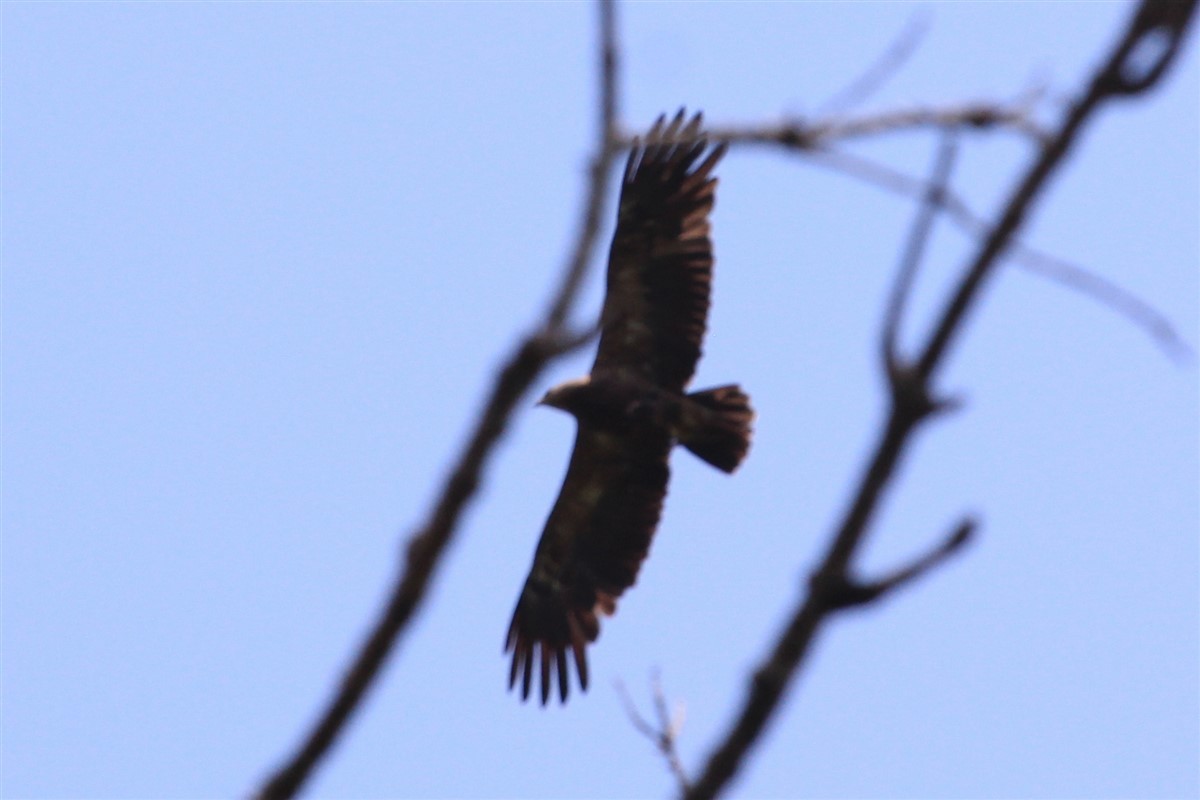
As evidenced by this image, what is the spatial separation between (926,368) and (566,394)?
6.39 m

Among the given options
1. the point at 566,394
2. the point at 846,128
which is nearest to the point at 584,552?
the point at 566,394

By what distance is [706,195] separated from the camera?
27.2 feet

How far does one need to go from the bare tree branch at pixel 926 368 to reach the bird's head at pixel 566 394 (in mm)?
6298

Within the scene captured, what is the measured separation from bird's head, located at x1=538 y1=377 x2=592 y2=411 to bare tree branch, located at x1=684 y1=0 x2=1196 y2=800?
630cm

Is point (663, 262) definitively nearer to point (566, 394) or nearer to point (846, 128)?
point (566, 394)

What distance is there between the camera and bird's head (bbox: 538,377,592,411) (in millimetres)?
8336

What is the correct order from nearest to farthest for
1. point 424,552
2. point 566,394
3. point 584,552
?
point 424,552 → point 566,394 → point 584,552

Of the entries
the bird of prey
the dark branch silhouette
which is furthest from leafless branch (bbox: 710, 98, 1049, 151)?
the bird of prey

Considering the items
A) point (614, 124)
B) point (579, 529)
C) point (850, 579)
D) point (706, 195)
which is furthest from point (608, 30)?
point (579, 529)

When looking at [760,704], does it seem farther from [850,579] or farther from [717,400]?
[717,400]

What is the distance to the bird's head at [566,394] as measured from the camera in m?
8.34

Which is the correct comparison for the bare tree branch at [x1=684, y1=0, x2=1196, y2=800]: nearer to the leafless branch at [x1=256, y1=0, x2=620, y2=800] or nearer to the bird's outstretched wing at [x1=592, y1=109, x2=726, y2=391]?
the leafless branch at [x1=256, y1=0, x2=620, y2=800]

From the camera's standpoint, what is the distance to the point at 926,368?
6.49 ft

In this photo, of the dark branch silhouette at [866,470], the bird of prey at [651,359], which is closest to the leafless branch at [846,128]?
the dark branch silhouette at [866,470]
